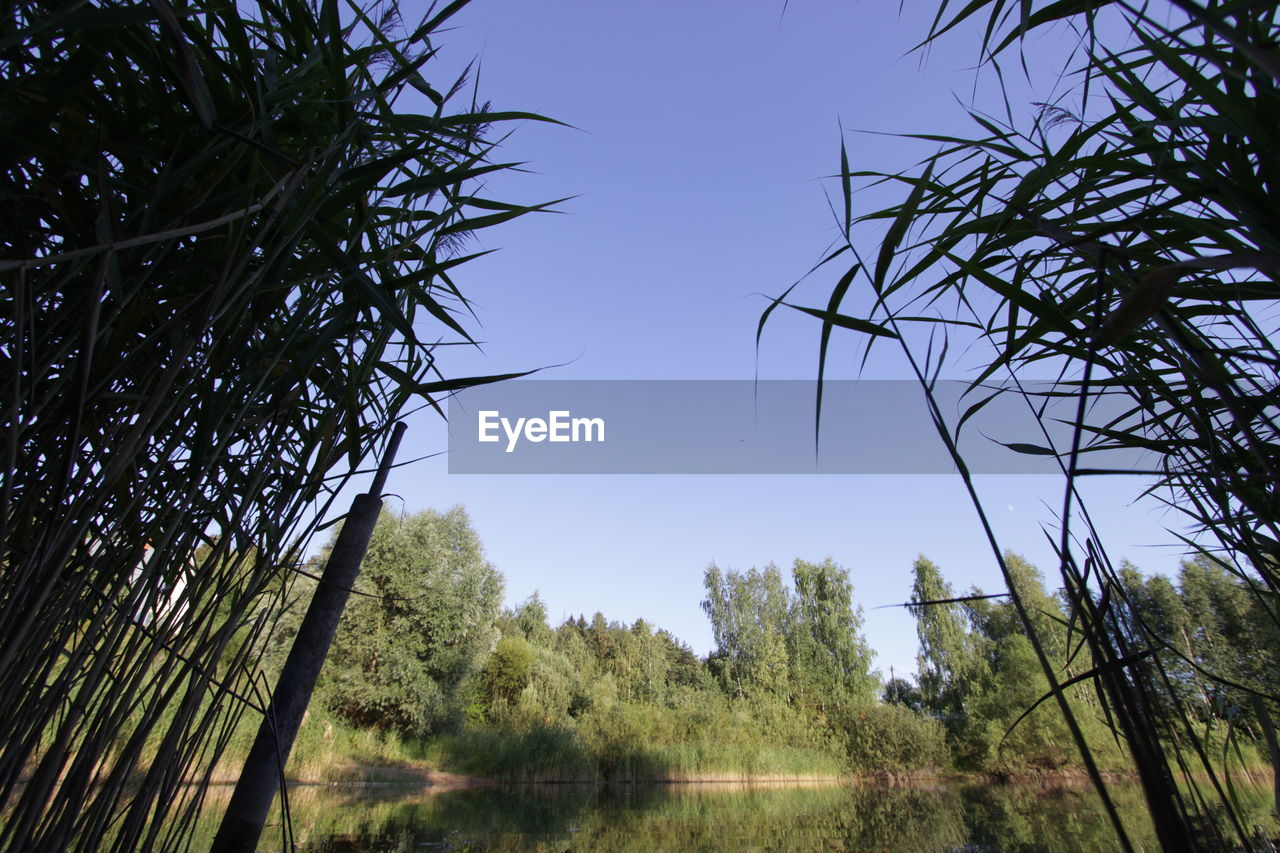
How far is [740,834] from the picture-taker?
723cm

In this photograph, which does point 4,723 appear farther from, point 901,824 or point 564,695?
point 564,695

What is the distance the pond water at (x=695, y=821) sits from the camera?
20.2ft

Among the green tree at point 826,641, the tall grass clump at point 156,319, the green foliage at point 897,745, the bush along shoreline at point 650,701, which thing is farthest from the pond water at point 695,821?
the green tree at point 826,641

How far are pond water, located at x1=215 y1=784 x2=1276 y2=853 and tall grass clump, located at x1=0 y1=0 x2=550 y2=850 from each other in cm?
381

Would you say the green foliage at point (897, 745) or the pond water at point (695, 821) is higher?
the green foliage at point (897, 745)

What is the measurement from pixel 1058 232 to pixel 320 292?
100cm

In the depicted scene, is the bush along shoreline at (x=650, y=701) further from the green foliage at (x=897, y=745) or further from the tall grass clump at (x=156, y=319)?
the tall grass clump at (x=156, y=319)

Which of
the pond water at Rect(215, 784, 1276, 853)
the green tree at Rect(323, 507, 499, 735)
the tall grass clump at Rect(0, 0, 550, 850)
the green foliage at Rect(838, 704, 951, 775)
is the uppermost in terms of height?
the green tree at Rect(323, 507, 499, 735)

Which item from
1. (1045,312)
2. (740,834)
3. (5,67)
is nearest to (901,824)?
(740,834)

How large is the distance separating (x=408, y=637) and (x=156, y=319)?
1516 centimetres

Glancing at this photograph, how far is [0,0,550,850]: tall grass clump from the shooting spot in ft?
2.42

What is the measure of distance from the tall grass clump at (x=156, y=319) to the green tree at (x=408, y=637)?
12976mm

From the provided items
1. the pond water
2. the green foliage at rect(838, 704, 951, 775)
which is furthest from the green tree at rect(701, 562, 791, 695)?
the pond water

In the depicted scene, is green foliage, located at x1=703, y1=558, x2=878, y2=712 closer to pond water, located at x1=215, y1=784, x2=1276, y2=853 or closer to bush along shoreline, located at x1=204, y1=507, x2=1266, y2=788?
bush along shoreline, located at x1=204, y1=507, x2=1266, y2=788
